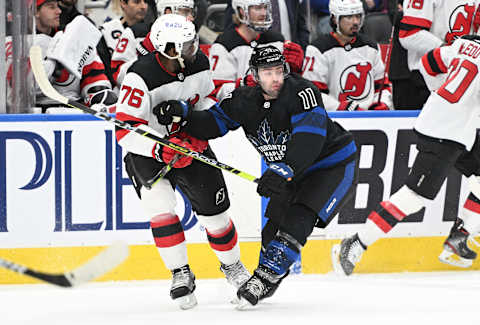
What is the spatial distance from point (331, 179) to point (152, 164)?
77 cm

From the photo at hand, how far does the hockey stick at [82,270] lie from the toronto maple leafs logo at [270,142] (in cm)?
78

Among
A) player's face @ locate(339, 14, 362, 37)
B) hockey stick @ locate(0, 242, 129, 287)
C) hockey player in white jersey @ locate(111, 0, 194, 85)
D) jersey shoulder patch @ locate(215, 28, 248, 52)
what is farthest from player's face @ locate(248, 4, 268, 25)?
hockey stick @ locate(0, 242, 129, 287)

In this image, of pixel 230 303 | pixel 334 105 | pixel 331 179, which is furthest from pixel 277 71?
pixel 334 105

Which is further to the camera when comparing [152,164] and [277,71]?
[152,164]

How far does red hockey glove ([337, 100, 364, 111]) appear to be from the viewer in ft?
15.0

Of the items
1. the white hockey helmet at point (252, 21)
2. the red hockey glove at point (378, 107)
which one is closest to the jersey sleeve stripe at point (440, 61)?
the red hockey glove at point (378, 107)

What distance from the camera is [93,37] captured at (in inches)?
179

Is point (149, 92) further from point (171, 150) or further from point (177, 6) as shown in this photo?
point (177, 6)

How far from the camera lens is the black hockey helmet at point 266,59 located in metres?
3.29

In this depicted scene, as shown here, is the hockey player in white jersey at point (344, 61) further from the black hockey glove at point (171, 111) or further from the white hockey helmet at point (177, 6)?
the black hockey glove at point (171, 111)

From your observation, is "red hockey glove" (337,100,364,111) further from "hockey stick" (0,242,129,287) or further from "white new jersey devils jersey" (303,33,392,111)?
"hockey stick" (0,242,129,287)

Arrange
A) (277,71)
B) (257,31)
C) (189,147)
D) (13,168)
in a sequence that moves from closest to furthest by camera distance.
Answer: (277,71)
(189,147)
(13,168)
(257,31)

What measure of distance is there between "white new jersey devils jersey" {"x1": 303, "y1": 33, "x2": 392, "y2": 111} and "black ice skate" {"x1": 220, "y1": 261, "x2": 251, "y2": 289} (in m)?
1.40

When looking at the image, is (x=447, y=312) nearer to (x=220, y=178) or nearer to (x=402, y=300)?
(x=402, y=300)
